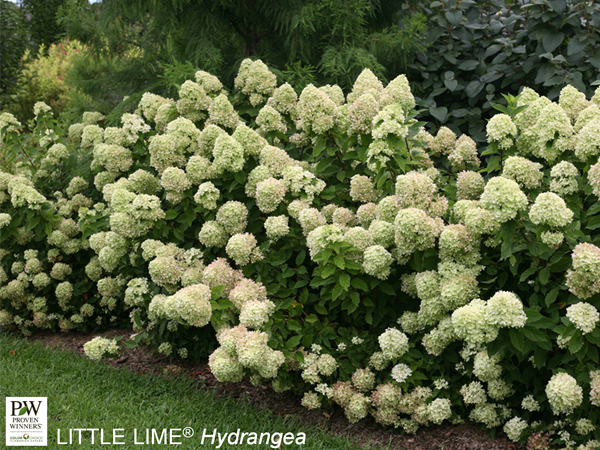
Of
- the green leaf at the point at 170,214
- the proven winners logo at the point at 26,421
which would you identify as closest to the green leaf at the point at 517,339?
the green leaf at the point at 170,214

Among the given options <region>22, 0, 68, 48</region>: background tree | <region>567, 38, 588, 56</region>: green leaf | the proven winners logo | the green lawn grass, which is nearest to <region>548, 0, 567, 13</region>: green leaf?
<region>567, 38, 588, 56</region>: green leaf

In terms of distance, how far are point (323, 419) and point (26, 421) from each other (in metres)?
1.84

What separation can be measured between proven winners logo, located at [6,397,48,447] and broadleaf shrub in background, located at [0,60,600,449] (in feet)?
1.68

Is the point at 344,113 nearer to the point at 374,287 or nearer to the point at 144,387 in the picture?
the point at 374,287

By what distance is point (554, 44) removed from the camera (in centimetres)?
509

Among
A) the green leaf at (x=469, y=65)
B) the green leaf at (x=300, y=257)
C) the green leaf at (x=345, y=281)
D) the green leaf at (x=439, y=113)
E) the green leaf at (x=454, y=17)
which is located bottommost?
the green leaf at (x=345, y=281)

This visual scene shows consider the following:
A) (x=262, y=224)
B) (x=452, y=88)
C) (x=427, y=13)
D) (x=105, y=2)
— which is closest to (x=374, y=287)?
(x=262, y=224)

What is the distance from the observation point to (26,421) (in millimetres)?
3312

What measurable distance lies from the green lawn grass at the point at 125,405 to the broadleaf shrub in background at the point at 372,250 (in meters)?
0.28

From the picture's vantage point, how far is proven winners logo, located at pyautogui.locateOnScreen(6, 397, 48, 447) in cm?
314

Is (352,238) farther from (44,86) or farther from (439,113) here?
(44,86)

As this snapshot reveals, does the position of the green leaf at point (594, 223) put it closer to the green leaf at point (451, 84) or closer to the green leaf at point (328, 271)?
the green leaf at point (328, 271)

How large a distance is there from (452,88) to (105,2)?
371cm

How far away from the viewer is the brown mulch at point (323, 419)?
3.19 metres
